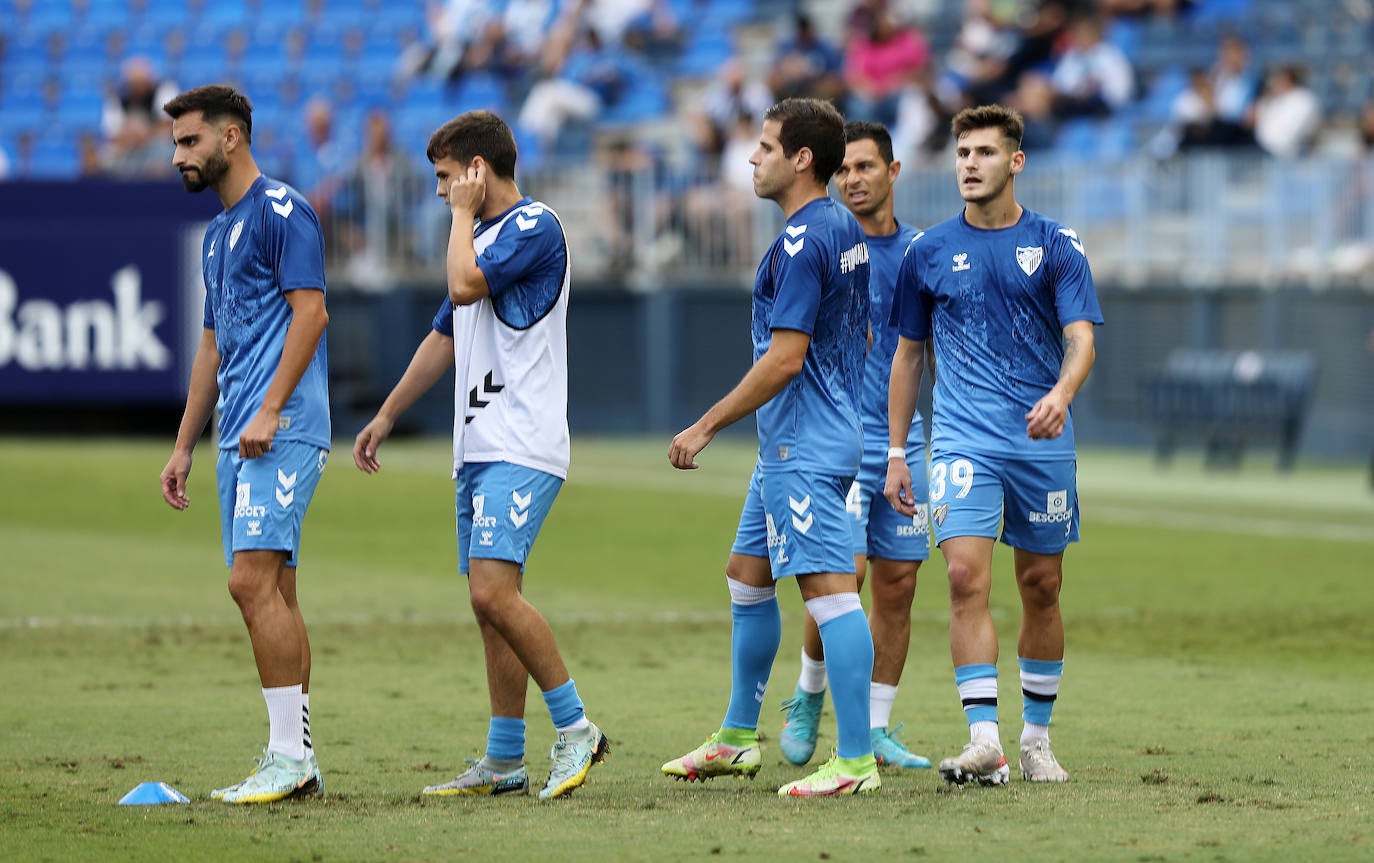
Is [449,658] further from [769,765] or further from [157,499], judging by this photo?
[157,499]

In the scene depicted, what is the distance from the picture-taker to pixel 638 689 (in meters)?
9.23

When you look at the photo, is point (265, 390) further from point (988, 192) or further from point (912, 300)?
point (988, 192)

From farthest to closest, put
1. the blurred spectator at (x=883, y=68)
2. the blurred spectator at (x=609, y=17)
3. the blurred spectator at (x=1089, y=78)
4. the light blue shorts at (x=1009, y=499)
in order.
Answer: the blurred spectator at (x=609, y=17)
the blurred spectator at (x=883, y=68)
the blurred spectator at (x=1089, y=78)
the light blue shorts at (x=1009, y=499)

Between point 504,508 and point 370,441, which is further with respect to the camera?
point 370,441

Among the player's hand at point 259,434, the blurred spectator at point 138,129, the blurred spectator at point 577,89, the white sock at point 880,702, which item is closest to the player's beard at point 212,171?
the player's hand at point 259,434

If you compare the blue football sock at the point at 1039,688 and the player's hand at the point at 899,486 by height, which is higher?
the player's hand at the point at 899,486

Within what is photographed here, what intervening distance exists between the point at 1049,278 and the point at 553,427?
65.5 inches

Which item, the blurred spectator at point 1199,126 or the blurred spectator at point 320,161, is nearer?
the blurred spectator at point 1199,126

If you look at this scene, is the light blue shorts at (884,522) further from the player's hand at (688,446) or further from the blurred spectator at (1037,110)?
the blurred spectator at (1037,110)

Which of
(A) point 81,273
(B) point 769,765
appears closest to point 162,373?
(A) point 81,273

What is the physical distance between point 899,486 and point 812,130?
3.94ft

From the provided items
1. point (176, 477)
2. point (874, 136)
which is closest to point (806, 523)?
point (874, 136)

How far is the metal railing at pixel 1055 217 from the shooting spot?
851 inches

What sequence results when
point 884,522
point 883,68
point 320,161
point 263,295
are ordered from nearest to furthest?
point 263,295
point 884,522
point 883,68
point 320,161
